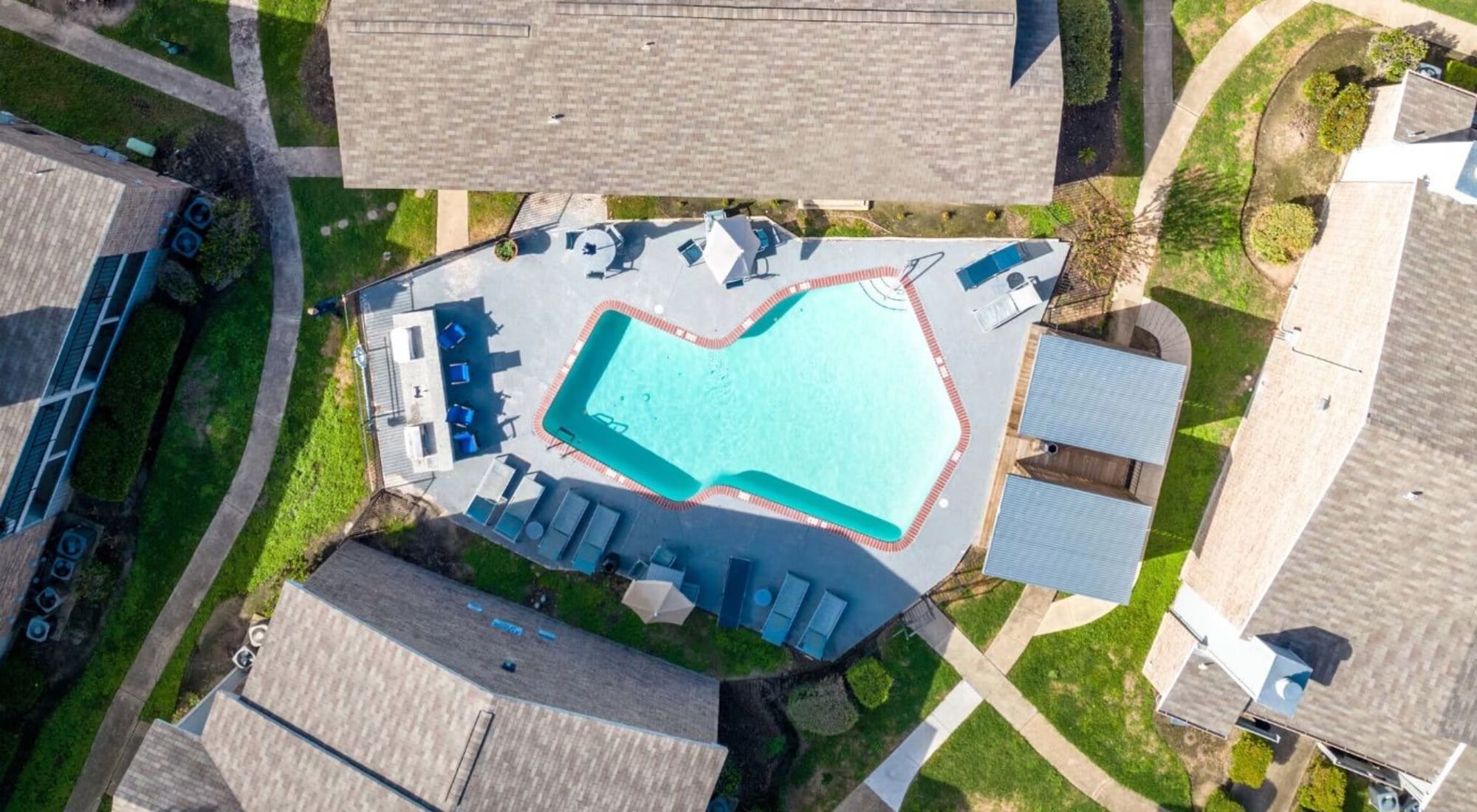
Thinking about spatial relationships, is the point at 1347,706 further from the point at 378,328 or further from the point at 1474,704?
the point at 378,328

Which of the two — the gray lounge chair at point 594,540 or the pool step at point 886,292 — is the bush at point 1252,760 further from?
the gray lounge chair at point 594,540

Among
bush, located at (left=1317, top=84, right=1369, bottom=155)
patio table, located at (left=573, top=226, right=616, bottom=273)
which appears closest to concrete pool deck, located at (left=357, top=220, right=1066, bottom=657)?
patio table, located at (left=573, top=226, right=616, bottom=273)

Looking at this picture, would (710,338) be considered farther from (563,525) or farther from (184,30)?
(184,30)

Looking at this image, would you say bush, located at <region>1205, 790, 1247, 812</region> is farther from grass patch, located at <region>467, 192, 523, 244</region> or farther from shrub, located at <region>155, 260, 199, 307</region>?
shrub, located at <region>155, 260, 199, 307</region>

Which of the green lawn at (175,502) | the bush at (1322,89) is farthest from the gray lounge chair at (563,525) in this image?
the bush at (1322,89)

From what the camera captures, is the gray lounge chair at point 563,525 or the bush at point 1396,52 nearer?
the bush at point 1396,52

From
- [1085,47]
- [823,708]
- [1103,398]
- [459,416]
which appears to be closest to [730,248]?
[459,416]
